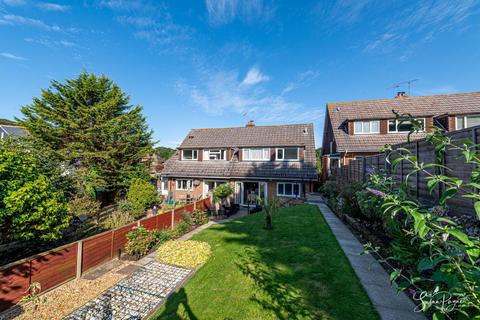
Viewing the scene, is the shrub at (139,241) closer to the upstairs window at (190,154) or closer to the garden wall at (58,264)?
the garden wall at (58,264)

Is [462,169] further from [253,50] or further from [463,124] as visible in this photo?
[463,124]

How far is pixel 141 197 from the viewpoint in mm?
17406

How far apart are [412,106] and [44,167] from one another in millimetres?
28526

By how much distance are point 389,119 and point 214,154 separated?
53.0 feet

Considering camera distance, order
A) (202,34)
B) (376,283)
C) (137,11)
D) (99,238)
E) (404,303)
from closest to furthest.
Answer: (404,303) < (376,283) < (99,238) < (137,11) < (202,34)

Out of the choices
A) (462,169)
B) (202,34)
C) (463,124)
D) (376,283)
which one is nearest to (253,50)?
(202,34)

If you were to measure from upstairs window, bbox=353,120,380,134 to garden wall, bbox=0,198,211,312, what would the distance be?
18.5 metres

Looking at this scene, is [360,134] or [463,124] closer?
[463,124]

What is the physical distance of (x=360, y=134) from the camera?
18.0 m

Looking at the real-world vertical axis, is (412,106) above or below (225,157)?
above

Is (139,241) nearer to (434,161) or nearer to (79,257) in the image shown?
(79,257)

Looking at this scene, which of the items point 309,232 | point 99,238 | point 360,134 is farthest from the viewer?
point 360,134

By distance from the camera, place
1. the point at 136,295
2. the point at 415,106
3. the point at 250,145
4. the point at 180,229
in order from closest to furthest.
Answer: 1. the point at 136,295
2. the point at 180,229
3. the point at 415,106
4. the point at 250,145

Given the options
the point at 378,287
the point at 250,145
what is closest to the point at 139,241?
the point at 378,287
